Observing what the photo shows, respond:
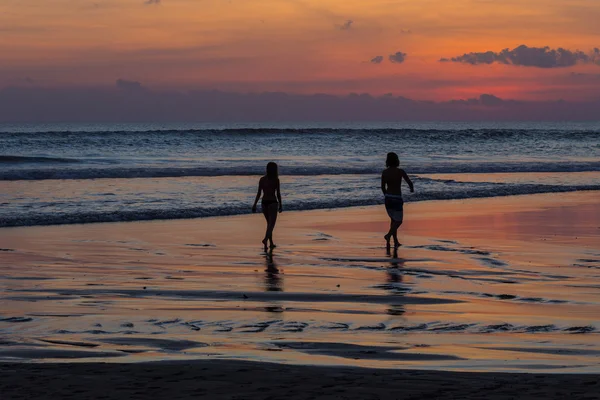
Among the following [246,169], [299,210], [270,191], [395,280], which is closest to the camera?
[395,280]

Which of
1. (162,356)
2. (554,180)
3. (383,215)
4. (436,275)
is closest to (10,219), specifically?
(383,215)

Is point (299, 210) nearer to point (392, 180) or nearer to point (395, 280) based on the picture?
point (392, 180)

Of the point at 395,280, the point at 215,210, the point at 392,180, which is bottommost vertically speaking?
the point at 395,280

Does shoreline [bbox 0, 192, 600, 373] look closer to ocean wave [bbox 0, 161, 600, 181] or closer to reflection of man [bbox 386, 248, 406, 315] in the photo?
reflection of man [bbox 386, 248, 406, 315]

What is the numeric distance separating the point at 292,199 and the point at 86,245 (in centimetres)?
962

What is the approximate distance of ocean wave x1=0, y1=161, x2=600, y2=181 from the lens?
1282 inches

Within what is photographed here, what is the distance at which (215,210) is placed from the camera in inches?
791

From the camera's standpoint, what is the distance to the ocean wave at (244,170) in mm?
32562

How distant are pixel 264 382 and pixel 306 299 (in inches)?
138

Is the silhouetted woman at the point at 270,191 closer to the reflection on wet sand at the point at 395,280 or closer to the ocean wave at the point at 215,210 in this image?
the reflection on wet sand at the point at 395,280

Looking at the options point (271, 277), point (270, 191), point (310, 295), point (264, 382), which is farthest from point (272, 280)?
point (264, 382)

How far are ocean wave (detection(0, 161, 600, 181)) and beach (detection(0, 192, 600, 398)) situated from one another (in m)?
16.3

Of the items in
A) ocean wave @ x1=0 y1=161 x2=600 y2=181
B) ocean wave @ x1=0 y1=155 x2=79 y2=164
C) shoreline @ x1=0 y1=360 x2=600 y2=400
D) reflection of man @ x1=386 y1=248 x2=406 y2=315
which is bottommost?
reflection of man @ x1=386 y1=248 x2=406 y2=315

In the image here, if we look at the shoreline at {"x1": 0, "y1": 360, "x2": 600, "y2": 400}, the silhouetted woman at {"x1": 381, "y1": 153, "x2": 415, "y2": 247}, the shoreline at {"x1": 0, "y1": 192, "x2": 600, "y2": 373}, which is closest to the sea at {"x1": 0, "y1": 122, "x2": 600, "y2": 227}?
the shoreline at {"x1": 0, "y1": 192, "x2": 600, "y2": 373}
